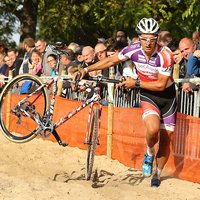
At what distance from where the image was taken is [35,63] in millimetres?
9086

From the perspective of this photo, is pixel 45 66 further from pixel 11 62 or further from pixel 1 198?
pixel 1 198

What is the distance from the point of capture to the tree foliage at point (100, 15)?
37.7 ft

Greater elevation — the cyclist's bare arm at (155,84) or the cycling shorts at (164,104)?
the cyclist's bare arm at (155,84)

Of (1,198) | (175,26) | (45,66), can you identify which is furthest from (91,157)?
(175,26)

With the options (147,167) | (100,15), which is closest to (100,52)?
(147,167)

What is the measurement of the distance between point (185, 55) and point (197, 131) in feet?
6.53

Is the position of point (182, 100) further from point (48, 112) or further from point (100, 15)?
point (100, 15)

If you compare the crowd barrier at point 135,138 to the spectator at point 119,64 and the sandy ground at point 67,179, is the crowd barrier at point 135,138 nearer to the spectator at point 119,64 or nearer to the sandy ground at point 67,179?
the sandy ground at point 67,179

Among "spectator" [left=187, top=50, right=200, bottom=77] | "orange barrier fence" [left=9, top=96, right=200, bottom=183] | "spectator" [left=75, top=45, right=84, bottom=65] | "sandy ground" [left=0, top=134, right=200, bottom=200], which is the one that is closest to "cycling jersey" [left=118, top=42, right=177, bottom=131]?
"orange barrier fence" [left=9, top=96, right=200, bottom=183]

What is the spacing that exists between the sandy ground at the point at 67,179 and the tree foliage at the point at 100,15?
616 centimetres

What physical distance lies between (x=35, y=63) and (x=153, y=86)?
5036 mm

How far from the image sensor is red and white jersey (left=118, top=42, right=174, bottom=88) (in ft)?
15.6

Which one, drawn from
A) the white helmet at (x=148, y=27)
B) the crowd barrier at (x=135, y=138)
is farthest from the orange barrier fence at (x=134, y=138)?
the white helmet at (x=148, y=27)

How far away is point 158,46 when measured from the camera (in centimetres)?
488
